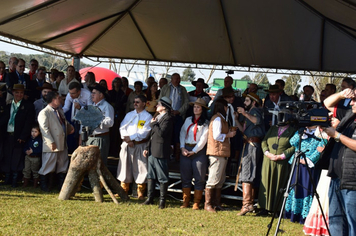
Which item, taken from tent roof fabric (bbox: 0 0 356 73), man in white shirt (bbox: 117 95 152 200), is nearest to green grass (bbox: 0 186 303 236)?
man in white shirt (bbox: 117 95 152 200)

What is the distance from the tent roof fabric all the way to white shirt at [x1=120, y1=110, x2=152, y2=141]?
2.71 metres

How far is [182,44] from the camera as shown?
33.3 ft

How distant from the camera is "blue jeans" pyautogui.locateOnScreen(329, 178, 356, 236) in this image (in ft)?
11.3

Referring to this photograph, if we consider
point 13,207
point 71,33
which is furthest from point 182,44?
point 13,207

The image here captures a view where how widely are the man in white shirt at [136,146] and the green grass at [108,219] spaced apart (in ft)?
1.46

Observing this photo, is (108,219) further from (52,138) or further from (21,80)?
(21,80)

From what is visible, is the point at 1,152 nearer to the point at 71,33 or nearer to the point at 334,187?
the point at 71,33

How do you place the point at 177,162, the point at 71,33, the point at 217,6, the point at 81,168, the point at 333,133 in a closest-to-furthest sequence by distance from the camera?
the point at 333,133 < the point at 81,168 < the point at 177,162 < the point at 217,6 < the point at 71,33

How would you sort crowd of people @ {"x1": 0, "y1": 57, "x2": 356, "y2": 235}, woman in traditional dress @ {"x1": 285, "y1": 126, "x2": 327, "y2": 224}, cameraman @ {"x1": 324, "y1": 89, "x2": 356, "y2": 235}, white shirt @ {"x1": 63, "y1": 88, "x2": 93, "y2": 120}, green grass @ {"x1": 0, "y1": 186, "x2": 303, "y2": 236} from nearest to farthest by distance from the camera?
cameraman @ {"x1": 324, "y1": 89, "x2": 356, "y2": 235}, green grass @ {"x1": 0, "y1": 186, "x2": 303, "y2": 236}, woman in traditional dress @ {"x1": 285, "y1": 126, "x2": 327, "y2": 224}, crowd of people @ {"x1": 0, "y1": 57, "x2": 356, "y2": 235}, white shirt @ {"x1": 63, "y1": 88, "x2": 93, "y2": 120}

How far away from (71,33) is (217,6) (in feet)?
12.8

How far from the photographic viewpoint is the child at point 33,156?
6.77 meters

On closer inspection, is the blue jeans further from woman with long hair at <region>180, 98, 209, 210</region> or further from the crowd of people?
woman with long hair at <region>180, 98, 209, 210</region>

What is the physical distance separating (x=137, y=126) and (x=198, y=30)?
3.87 meters

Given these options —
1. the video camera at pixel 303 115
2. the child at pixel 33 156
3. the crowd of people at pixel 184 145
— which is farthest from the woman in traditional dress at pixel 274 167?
the child at pixel 33 156
